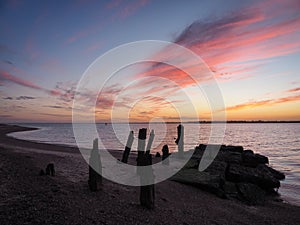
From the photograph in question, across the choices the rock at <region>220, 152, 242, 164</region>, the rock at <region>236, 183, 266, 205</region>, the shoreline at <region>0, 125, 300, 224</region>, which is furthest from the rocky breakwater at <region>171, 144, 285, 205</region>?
the rock at <region>220, 152, 242, 164</region>

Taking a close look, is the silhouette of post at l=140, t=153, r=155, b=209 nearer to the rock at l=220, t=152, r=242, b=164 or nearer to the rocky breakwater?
the rocky breakwater

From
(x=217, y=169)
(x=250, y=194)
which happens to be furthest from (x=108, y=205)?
(x=217, y=169)

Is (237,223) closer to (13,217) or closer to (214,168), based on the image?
(214,168)

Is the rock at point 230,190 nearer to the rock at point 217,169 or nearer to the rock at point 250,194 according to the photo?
the rock at point 250,194

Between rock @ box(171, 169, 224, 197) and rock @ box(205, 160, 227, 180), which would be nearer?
rock @ box(171, 169, 224, 197)

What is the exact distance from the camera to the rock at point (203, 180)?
49.2 feet

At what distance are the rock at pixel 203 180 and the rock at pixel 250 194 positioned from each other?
137 centimetres

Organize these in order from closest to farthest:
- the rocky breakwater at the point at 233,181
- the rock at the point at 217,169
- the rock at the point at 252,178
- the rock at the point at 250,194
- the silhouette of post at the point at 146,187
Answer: the silhouette of post at the point at 146,187 < the rock at the point at 250,194 < the rocky breakwater at the point at 233,181 < the rock at the point at 217,169 < the rock at the point at 252,178

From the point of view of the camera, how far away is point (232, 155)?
75.6ft

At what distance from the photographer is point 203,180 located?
15.6m

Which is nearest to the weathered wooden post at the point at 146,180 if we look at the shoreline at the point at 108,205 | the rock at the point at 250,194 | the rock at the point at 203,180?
the shoreline at the point at 108,205

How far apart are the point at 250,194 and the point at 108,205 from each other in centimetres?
1027

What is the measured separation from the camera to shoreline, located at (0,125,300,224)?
8195mm

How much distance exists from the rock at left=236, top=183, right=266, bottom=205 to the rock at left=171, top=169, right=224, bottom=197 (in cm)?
137
